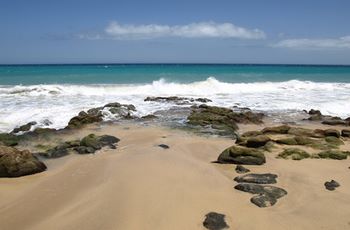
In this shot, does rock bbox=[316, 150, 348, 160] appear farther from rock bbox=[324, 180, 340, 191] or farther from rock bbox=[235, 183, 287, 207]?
rock bbox=[235, 183, 287, 207]

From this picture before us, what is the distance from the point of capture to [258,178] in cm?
778

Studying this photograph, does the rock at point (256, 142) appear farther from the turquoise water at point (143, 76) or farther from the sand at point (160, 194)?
the turquoise water at point (143, 76)

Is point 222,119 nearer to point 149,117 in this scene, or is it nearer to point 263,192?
point 149,117

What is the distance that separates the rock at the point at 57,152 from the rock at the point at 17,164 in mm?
1241

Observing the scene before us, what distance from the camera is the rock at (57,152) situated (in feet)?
32.7

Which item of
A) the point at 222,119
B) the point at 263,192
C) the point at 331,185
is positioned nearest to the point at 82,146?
the point at 263,192

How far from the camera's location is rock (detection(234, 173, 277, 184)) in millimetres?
7652

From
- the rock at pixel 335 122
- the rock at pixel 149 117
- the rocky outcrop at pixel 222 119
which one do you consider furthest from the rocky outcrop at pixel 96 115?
the rock at pixel 335 122

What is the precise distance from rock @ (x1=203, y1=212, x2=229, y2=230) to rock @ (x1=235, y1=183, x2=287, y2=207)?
83 centimetres

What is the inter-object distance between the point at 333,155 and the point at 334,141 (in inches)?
→ 68.4

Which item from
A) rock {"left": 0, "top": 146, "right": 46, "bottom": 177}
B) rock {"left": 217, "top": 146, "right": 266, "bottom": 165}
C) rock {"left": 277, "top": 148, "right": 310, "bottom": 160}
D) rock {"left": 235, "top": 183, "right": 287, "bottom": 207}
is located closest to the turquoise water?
rock {"left": 0, "top": 146, "right": 46, "bottom": 177}

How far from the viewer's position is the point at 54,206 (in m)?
6.58

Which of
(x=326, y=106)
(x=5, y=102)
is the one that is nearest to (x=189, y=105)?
(x=326, y=106)

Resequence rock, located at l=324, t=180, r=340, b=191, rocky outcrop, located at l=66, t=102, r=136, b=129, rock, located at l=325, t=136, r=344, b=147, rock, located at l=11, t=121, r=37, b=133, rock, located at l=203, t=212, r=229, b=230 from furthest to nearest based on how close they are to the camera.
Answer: rocky outcrop, located at l=66, t=102, r=136, b=129, rock, located at l=11, t=121, r=37, b=133, rock, located at l=325, t=136, r=344, b=147, rock, located at l=324, t=180, r=340, b=191, rock, located at l=203, t=212, r=229, b=230
